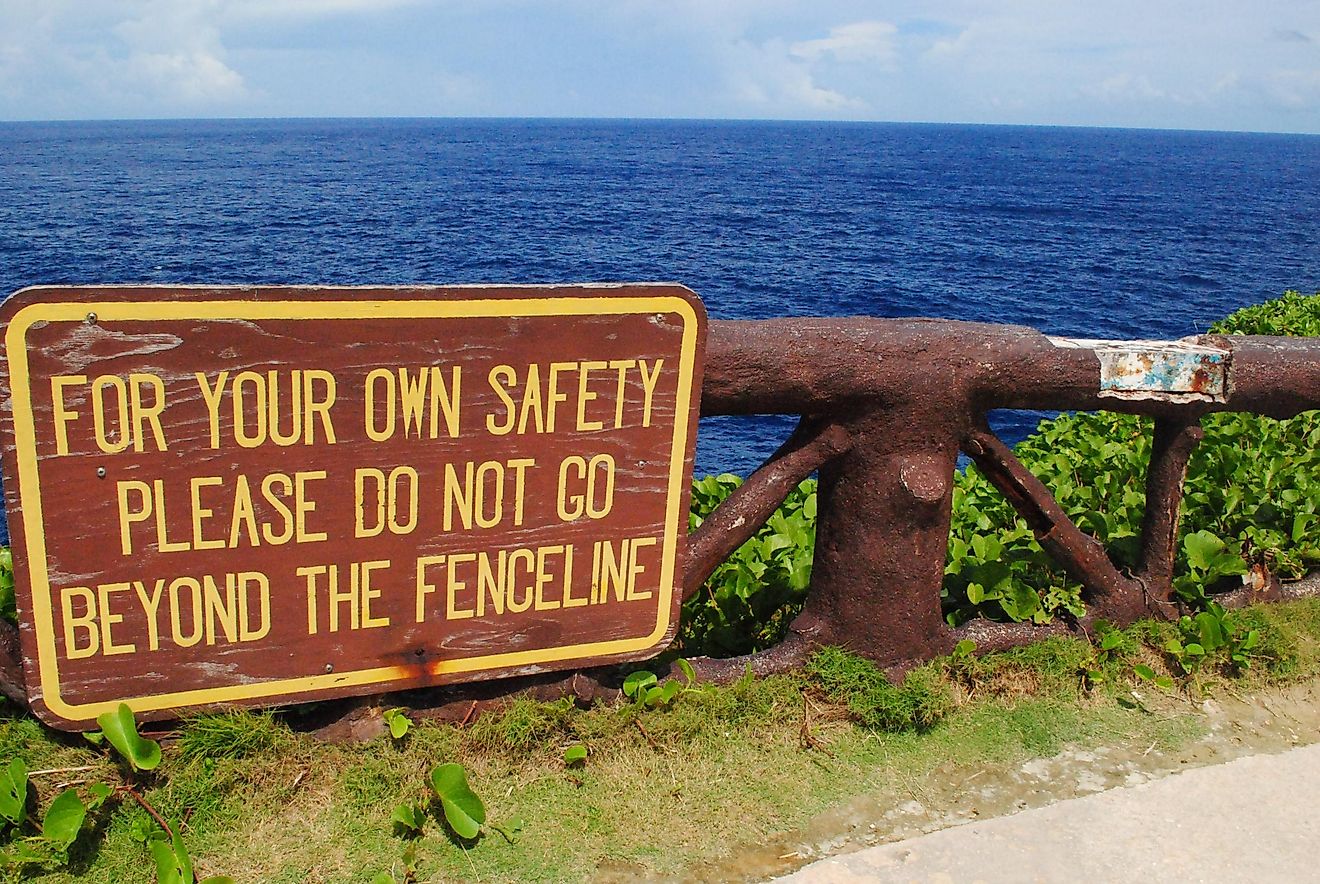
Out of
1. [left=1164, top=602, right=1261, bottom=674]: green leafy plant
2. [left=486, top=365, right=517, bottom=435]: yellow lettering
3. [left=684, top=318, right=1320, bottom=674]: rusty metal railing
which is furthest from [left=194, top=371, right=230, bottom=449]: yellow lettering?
[left=1164, top=602, right=1261, bottom=674]: green leafy plant

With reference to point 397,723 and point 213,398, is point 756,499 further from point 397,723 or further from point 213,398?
point 213,398

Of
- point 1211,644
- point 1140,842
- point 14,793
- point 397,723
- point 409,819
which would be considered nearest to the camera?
point 14,793

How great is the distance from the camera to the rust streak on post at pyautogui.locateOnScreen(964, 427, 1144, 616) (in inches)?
137

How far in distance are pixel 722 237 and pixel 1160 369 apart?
43356 mm

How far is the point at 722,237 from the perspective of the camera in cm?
4603

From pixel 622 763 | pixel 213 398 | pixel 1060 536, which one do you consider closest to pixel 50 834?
pixel 213 398

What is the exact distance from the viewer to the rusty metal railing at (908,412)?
306cm

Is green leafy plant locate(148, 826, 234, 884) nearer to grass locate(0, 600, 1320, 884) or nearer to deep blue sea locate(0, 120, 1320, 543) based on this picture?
grass locate(0, 600, 1320, 884)

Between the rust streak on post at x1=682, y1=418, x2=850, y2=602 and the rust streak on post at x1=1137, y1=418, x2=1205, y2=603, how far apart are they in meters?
1.18

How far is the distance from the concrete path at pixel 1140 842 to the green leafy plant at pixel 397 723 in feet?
3.30

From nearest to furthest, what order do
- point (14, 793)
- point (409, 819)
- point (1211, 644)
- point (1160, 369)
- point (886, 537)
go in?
1. point (14, 793)
2. point (409, 819)
3. point (886, 537)
4. point (1160, 369)
5. point (1211, 644)

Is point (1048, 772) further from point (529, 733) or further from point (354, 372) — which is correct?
point (354, 372)

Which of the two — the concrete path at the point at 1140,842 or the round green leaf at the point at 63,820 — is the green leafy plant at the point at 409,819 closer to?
the round green leaf at the point at 63,820

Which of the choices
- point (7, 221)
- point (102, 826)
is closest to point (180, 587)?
point (102, 826)
